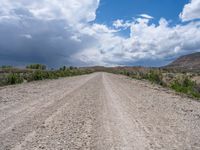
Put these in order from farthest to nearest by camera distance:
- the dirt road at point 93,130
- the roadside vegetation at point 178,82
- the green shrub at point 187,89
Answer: the roadside vegetation at point 178,82
the green shrub at point 187,89
the dirt road at point 93,130

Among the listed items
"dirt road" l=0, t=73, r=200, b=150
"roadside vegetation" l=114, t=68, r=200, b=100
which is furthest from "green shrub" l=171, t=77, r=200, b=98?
"dirt road" l=0, t=73, r=200, b=150

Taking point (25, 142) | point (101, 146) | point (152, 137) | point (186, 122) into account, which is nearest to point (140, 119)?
point (186, 122)

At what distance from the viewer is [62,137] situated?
7.09m

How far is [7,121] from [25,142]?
2.56m

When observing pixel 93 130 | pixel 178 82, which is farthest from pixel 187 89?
pixel 93 130

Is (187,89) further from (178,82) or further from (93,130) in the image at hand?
(93,130)

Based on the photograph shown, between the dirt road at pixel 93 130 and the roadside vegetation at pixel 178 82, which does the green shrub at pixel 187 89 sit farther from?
the dirt road at pixel 93 130

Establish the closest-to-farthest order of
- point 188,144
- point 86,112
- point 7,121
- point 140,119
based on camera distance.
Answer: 1. point 188,144
2. point 7,121
3. point 140,119
4. point 86,112

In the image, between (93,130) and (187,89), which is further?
(187,89)

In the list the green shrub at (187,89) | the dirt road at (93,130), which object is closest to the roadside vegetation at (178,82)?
the green shrub at (187,89)

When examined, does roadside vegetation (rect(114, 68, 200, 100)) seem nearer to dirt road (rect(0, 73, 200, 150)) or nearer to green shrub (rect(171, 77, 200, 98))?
green shrub (rect(171, 77, 200, 98))

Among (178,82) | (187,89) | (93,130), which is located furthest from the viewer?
(178,82)

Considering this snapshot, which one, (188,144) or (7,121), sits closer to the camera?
(188,144)

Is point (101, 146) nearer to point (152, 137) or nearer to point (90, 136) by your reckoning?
point (90, 136)
